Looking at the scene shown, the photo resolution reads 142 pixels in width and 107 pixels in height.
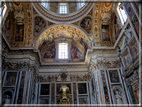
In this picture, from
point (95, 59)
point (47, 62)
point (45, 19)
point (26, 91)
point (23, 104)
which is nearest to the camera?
point (23, 104)

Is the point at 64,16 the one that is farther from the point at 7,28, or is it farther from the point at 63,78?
the point at 63,78

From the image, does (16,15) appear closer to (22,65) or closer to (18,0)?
(18,0)

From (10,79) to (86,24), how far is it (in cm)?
1140

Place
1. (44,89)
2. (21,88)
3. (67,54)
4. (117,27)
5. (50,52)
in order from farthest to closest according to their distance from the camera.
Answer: (50,52)
(67,54)
(44,89)
(117,27)
(21,88)

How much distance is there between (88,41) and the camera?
16719 millimetres

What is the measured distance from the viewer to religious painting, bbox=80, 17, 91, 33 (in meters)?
16.7

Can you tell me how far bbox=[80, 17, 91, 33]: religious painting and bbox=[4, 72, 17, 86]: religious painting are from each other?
10.3m

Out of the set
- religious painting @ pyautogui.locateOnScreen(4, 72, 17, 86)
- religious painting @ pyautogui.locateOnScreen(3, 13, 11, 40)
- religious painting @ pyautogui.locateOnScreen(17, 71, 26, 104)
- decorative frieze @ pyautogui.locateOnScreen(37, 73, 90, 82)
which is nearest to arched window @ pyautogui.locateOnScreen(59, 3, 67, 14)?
religious painting @ pyautogui.locateOnScreen(3, 13, 11, 40)

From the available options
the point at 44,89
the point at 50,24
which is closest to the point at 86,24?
the point at 50,24

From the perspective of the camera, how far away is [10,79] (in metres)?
13.2

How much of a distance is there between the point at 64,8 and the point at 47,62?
→ 28.8ft

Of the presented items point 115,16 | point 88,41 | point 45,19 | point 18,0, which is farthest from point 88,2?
point 18,0

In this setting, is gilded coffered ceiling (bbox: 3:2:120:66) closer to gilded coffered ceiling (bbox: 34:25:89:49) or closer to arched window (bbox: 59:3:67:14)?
gilded coffered ceiling (bbox: 34:25:89:49)

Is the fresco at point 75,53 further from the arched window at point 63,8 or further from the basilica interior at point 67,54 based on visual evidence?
the arched window at point 63,8
